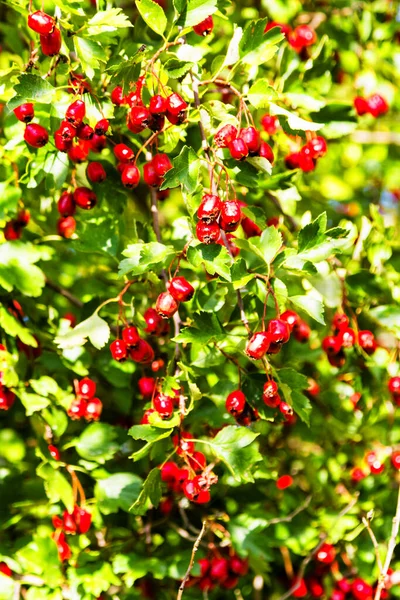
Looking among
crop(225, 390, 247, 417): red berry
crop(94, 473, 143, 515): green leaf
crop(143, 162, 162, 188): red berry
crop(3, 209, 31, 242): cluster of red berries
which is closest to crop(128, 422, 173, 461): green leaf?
crop(225, 390, 247, 417): red berry

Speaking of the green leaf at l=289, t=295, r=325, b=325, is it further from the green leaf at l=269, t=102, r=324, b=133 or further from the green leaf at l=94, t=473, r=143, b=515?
the green leaf at l=94, t=473, r=143, b=515

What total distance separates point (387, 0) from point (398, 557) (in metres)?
2.30

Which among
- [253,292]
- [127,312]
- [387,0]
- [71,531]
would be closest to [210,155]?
[253,292]

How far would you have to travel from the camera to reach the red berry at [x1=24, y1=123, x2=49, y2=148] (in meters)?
1.93

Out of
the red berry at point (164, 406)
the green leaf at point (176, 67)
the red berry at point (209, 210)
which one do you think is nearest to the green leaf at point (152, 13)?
the green leaf at point (176, 67)

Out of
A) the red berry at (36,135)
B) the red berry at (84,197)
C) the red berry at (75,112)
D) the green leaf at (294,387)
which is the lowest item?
Answer: the green leaf at (294,387)

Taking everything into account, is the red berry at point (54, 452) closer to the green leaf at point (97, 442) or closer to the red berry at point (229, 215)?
the green leaf at point (97, 442)

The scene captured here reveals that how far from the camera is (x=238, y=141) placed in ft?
5.92

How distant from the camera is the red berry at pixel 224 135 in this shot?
1754 mm

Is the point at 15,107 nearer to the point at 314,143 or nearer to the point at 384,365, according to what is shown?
the point at 314,143

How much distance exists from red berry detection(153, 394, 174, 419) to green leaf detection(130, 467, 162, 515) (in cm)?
14

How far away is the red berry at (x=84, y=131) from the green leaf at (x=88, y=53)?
0.40ft

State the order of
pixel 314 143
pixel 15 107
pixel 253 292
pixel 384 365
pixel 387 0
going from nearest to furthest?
pixel 15 107, pixel 253 292, pixel 314 143, pixel 384 365, pixel 387 0

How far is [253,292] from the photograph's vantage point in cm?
200
